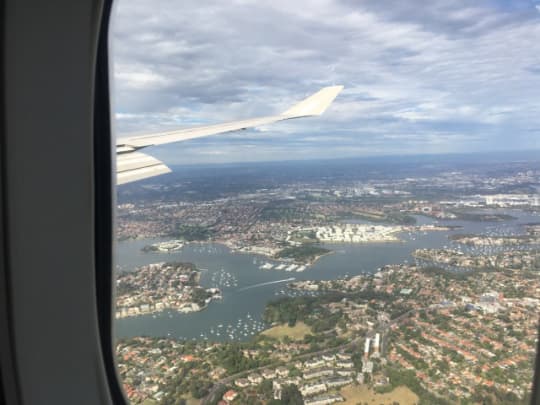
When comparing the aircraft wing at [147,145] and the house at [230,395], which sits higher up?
the aircraft wing at [147,145]

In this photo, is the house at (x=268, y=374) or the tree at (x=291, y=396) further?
the house at (x=268, y=374)

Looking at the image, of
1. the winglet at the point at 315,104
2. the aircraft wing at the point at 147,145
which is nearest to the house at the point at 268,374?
the aircraft wing at the point at 147,145

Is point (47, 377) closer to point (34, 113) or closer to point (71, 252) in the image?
point (71, 252)

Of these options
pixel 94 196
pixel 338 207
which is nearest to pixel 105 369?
pixel 94 196


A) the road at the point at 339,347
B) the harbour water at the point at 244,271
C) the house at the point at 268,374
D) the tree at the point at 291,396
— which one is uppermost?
the harbour water at the point at 244,271

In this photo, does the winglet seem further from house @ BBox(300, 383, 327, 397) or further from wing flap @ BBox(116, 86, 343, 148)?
house @ BBox(300, 383, 327, 397)

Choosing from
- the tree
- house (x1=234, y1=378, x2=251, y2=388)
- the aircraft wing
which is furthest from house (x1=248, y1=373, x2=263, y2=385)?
the aircraft wing

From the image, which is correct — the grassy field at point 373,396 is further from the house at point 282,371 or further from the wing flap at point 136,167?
the wing flap at point 136,167
